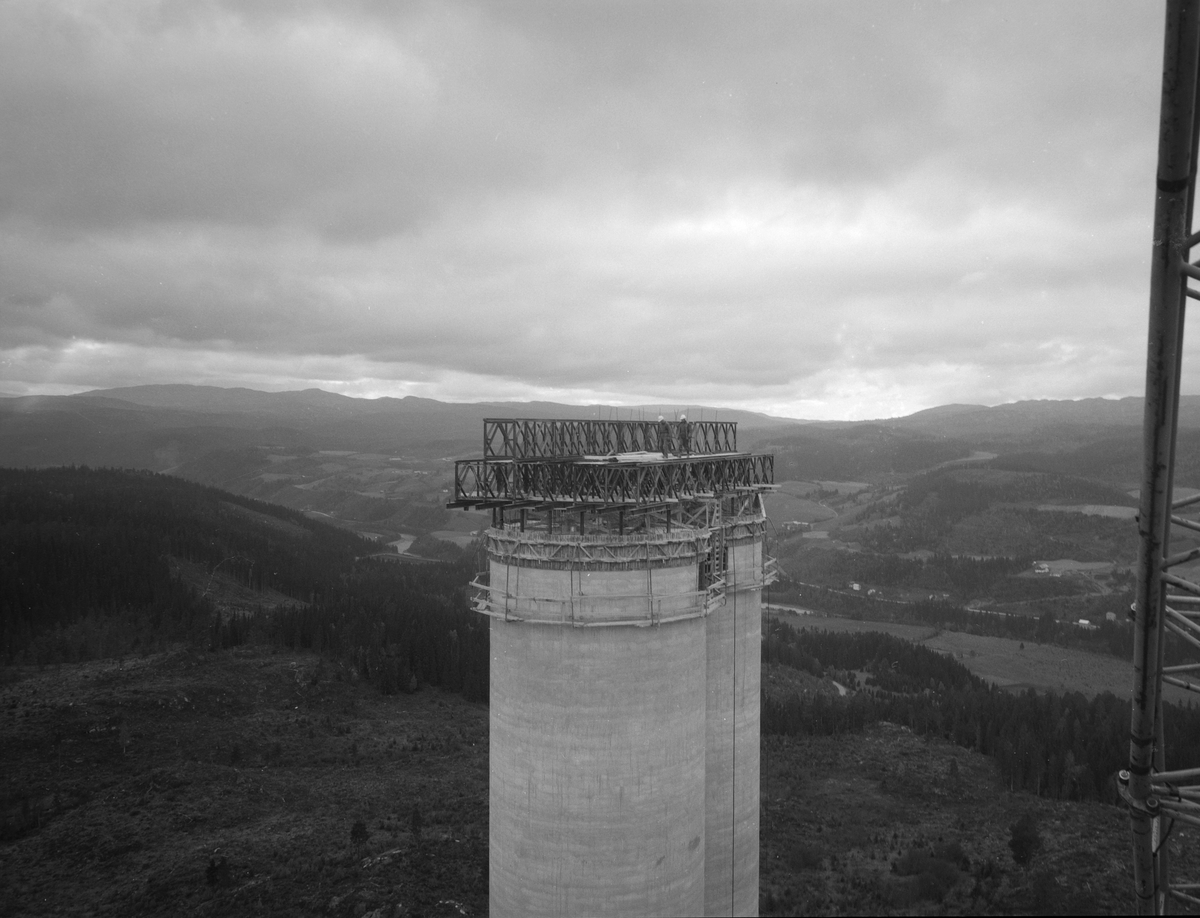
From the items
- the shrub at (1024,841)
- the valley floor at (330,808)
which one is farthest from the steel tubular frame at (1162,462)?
the shrub at (1024,841)

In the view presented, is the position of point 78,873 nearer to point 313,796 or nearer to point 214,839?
point 214,839

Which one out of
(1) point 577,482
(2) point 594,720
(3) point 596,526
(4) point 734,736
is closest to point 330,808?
(4) point 734,736

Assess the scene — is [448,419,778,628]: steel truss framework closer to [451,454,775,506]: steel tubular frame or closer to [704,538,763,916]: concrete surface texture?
[451,454,775,506]: steel tubular frame

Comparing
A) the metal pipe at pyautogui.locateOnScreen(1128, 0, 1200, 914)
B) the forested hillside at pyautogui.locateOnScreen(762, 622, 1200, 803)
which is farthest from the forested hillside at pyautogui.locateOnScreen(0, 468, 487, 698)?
the metal pipe at pyautogui.locateOnScreen(1128, 0, 1200, 914)

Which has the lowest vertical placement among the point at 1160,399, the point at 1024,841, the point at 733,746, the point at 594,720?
the point at 1024,841

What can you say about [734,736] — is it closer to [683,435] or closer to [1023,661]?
[683,435]

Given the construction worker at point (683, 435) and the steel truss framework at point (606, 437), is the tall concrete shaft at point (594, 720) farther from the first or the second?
the construction worker at point (683, 435)
